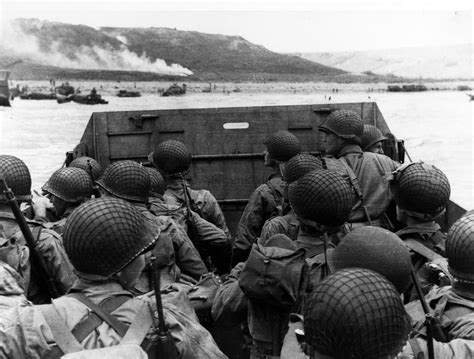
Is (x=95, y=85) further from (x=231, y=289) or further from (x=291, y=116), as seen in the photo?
(x=231, y=289)

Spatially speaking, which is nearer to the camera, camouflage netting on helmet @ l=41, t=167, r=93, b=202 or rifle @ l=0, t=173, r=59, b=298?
rifle @ l=0, t=173, r=59, b=298

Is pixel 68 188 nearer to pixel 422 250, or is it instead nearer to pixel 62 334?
pixel 62 334

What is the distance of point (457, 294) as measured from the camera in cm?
251

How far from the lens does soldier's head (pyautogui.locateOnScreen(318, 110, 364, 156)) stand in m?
Answer: 5.38

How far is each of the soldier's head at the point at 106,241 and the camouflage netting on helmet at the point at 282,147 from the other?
3132 millimetres

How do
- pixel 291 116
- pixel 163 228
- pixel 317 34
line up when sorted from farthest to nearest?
pixel 317 34, pixel 291 116, pixel 163 228

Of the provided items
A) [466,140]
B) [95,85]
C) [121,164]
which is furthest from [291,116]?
[466,140]

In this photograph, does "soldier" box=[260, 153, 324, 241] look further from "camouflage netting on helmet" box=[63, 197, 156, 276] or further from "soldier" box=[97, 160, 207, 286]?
"camouflage netting on helmet" box=[63, 197, 156, 276]

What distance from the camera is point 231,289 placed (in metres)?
2.99

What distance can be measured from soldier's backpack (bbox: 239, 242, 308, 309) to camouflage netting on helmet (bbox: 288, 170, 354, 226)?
0.52 meters

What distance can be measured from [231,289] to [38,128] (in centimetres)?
2240

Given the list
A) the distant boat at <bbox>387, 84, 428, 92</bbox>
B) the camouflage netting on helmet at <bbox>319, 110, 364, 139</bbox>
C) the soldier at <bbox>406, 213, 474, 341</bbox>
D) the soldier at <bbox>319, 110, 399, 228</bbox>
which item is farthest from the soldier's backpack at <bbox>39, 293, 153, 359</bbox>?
the distant boat at <bbox>387, 84, 428, 92</bbox>

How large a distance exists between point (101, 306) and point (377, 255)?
1.13 m

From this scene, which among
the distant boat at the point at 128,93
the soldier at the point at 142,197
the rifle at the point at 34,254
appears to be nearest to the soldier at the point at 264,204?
the soldier at the point at 142,197
